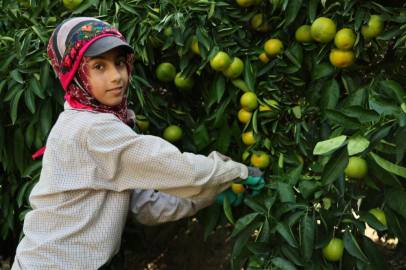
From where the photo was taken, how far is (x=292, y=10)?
7.10ft

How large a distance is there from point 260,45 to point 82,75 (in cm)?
85

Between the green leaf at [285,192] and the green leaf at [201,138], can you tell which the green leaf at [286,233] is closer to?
the green leaf at [285,192]

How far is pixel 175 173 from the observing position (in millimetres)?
1833

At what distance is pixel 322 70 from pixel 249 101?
1.05ft

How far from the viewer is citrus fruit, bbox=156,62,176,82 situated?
7.93 ft

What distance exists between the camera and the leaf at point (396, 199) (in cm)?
184

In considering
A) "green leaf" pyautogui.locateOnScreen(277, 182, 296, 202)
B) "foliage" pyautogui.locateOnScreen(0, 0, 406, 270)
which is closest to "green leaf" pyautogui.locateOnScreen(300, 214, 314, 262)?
"foliage" pyautogui.locateOnScreen(0, 0, 406, 270)

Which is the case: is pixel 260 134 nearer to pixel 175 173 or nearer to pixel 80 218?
pixel 175 173

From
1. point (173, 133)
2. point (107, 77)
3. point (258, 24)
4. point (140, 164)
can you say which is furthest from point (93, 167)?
point (258, 24)

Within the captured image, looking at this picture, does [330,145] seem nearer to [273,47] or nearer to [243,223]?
[243,223]

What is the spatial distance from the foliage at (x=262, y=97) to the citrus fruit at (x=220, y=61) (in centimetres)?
3

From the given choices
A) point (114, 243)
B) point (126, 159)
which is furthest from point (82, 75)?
point (114, 243)

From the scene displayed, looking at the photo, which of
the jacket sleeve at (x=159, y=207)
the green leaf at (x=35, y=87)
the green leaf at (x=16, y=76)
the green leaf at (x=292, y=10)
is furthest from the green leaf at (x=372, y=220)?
the green leaf at (x=16, y=76)

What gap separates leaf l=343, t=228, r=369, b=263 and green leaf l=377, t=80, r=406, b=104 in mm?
487
